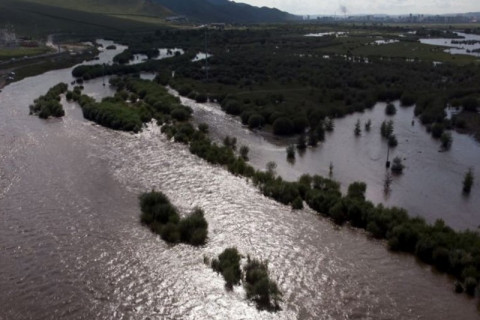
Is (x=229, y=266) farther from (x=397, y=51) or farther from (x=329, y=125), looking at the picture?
(x=397, y=51)

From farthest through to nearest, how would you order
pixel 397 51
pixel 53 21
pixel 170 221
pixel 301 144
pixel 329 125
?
1. pixel 53 21
2. pixel 397 51
3. pixel 329 125
4. pixel 301 144
5. pixel 170 221

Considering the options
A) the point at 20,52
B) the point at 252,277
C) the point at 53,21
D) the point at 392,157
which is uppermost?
the point at 53,21

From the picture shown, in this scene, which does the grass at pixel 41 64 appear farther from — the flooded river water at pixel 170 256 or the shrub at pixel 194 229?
the shrub at pixel 194 229

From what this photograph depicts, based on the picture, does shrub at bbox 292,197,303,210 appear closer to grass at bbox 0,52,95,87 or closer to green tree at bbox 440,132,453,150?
green tree at bbox 440,132,453,150

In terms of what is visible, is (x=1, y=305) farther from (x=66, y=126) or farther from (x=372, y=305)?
(x=66, y=126)

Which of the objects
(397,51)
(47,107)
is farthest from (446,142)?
(397,51)
